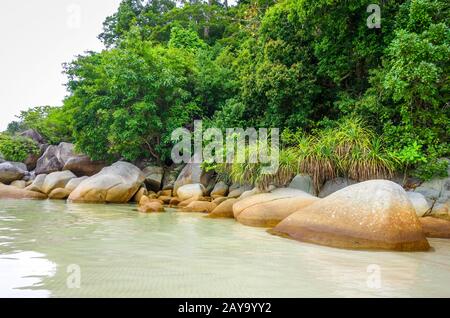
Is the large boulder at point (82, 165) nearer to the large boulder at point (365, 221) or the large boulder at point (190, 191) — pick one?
the large boulder at point (190, 191)

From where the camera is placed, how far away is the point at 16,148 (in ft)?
63.8

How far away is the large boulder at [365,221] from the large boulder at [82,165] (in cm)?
1268

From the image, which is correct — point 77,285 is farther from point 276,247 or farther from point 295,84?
point 295,84

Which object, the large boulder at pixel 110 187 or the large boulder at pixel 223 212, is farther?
the large boulder at pixel 110 187

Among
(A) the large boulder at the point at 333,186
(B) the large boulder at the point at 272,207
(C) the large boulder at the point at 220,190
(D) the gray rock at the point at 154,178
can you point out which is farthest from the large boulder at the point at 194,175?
(A) the large boulder at the point at 333,186

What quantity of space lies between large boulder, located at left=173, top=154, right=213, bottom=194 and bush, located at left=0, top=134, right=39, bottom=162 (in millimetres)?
10591

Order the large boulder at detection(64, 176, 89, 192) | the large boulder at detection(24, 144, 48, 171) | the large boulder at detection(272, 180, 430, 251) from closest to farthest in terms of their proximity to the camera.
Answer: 1. the large boulder at detection(272, 180, 430, 251)
2. the large boulder at detection(64, 176, 89, 192)
3. the large boulder at detection(24, 144, 48, 171)

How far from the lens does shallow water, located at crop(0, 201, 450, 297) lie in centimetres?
322

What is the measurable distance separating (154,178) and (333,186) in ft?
26.1

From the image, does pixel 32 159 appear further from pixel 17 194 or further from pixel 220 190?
pixel 220 190

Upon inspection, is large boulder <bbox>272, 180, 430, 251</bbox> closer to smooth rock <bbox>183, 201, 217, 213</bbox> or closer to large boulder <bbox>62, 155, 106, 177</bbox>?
smooth rock <bbox>183, 201, 217, 213</bbox>

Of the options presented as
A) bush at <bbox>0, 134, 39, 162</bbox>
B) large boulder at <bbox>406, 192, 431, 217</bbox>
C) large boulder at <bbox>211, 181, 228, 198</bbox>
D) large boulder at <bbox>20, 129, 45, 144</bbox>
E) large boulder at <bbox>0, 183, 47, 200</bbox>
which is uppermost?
large boulder at <bbox>20, 129, 45, 144</bbox>

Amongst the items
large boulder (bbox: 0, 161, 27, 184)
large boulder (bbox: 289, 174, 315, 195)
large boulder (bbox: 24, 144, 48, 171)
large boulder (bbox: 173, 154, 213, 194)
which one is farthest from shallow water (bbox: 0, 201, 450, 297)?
large boulder (bbox: 24, 144, 48, 171)

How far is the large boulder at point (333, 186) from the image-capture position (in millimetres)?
8805
